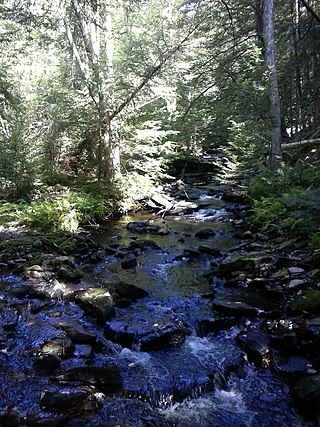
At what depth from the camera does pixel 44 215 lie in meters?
10.8

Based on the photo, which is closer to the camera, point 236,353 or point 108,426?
point 108,426

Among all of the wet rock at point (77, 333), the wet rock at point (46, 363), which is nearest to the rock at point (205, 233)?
the wet rock at point (77, 333)

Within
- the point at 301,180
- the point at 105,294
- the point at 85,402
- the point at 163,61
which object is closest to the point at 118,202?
the point at 163,61

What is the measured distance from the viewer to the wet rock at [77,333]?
17.7 ft

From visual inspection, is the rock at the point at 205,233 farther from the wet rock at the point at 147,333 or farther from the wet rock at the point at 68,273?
the wet rock at the point at 147,333

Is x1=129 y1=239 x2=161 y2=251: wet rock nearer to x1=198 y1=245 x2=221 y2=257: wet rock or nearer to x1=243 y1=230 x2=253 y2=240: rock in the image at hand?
x1=198 y1=245 x2=221 y2=257: wet rock

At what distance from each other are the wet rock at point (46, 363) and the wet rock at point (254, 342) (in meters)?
2.40

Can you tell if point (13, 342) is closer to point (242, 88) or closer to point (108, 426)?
point (108, 426)

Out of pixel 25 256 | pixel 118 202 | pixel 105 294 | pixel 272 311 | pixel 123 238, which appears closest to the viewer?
pixel 272 311

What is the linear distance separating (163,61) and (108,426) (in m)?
10.6

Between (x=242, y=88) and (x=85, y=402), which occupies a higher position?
(x=242, y=88)

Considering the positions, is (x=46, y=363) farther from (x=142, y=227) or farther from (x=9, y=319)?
(x=142, y=227)

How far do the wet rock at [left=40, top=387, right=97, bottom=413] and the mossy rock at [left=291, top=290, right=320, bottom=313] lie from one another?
3205mm

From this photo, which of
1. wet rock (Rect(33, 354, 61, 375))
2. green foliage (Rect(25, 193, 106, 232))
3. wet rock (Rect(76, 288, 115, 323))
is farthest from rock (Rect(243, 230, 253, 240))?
wet rock (Rect(33, 354, 61, 375))
